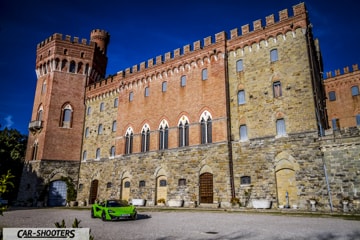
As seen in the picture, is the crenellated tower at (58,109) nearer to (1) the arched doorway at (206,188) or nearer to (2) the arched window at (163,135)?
(2) the arched window at (163,135)

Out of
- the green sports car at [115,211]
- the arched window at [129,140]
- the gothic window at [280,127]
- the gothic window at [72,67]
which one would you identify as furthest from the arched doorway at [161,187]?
the gothic window at [72,67]

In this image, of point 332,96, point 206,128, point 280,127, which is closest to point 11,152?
point 206,128

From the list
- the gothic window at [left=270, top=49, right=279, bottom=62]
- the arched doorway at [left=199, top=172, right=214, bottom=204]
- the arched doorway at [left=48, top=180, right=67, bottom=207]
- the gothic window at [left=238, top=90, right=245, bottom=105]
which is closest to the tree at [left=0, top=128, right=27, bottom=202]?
the arched doorway at [left=48, top=180, right=67, bottom=207]

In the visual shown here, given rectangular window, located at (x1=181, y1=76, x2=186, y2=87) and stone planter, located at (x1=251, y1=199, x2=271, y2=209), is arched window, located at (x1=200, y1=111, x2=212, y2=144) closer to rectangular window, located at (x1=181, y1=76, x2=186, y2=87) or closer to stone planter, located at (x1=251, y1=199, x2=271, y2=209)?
rectangular window, located at (x1=181, y1=76, x2=186, y2=87)

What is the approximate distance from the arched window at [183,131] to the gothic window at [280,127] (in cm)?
777

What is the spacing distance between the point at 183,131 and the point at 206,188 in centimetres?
555

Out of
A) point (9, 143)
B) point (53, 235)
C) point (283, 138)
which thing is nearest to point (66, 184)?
point (9, 143)

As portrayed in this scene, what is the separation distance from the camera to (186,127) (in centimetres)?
2394

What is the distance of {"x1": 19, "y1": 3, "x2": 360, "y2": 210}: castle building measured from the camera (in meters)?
18.5

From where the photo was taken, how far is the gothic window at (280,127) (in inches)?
761

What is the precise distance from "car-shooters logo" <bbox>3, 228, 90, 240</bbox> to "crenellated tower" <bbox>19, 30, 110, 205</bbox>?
2785 centimetres

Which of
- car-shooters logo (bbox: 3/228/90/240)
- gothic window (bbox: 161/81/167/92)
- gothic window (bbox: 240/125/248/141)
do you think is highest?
gothic window (bbox: 161/81/167/92)

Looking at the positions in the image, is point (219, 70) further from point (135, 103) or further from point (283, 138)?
point (135, 103)

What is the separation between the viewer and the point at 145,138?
26.6 meters
